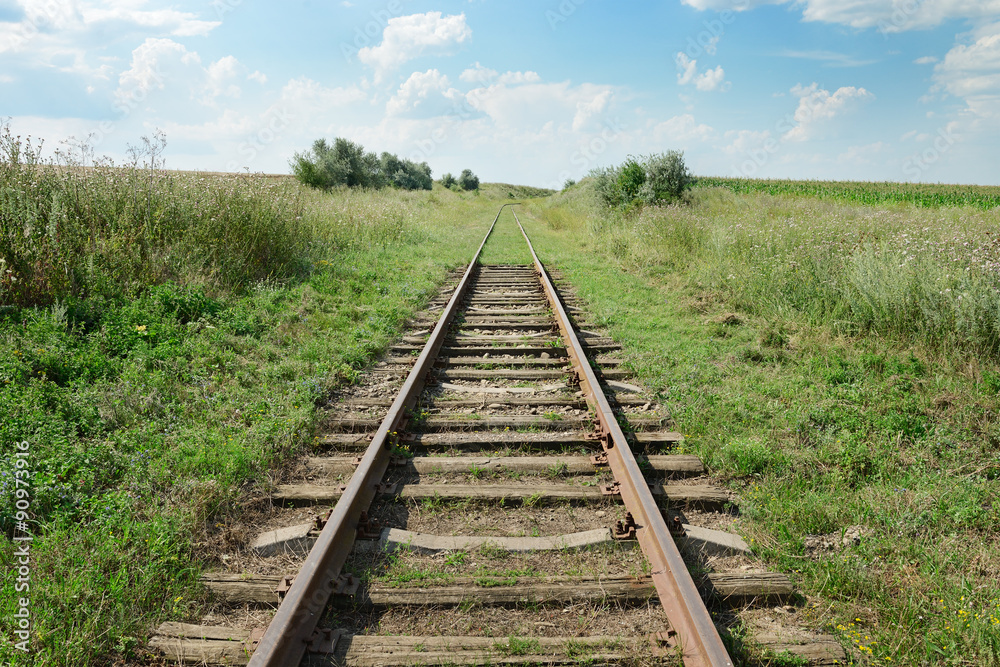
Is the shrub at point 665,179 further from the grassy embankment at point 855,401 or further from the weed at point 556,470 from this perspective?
the weed at point 556,470

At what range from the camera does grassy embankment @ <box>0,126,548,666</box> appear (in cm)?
267

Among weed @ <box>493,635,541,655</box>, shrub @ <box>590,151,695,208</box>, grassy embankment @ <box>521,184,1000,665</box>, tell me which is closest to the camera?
weed @ <box>493,635,541,655</box>

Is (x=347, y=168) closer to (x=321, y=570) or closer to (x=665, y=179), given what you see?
(x=665, y=179)

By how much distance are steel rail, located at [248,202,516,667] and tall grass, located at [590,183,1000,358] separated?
5.11 m

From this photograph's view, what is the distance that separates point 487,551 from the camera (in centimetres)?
288

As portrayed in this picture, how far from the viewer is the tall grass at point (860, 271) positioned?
5.37 meters

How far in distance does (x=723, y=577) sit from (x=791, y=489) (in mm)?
1117

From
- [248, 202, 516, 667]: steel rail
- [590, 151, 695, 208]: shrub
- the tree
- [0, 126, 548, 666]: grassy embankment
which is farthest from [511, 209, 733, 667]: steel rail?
the tree

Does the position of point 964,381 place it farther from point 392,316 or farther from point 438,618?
point 392,316

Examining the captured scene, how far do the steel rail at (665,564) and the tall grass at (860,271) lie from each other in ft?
12.0

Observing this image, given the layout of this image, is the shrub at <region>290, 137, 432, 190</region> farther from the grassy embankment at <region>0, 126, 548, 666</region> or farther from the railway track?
the railway track

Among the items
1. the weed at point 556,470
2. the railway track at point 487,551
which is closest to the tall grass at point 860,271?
the railway track at point 487,551

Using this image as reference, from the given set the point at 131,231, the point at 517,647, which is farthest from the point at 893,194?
the point at 517,647

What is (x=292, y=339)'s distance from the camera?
6.39 metres
